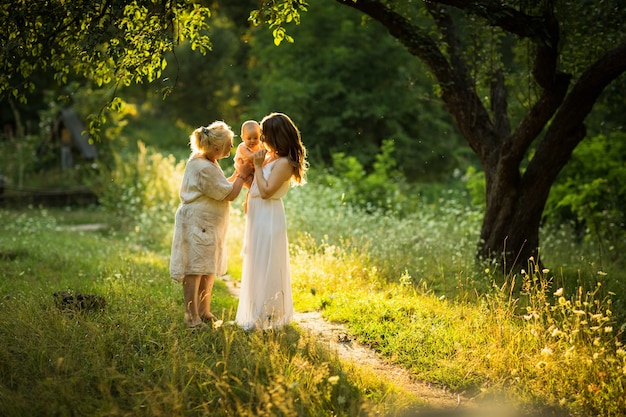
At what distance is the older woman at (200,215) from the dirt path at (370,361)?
1209 millimetres

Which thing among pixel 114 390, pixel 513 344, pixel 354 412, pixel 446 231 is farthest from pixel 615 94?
pixel 114 390

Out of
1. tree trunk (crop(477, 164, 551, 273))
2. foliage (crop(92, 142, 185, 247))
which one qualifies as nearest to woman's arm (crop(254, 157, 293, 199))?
tree trunk (crop(477, 164, 551, 273))

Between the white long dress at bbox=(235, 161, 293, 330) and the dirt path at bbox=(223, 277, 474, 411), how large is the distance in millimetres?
538

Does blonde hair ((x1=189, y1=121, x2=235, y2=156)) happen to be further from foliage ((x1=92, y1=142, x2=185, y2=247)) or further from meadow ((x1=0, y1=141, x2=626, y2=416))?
foliage ((x1=92, y1=142, x2=185, y2=247))

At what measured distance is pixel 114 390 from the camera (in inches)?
178

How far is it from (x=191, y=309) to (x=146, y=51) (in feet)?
7.66

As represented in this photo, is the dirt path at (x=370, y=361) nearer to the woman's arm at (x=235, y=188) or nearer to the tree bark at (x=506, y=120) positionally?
the woman's arm at (x=235, y=188)

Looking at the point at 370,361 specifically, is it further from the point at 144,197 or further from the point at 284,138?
the point at 144,197

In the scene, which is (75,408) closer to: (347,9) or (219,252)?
(219,252)

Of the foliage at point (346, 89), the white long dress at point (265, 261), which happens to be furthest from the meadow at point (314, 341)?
the foliage at point (346, 89)

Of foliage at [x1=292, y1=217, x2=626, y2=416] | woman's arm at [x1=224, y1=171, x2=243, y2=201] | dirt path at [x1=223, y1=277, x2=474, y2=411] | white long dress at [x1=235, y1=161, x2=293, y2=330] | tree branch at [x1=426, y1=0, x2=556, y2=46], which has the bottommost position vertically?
dirt path at [x1=223, y1=277, x2=474, y2=411]

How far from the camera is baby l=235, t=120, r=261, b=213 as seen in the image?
5.91 m

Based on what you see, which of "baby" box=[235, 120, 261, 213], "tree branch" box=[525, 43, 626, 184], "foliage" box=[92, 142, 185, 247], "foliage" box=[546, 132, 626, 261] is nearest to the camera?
"baby" box=[235, 120, 261, 213]

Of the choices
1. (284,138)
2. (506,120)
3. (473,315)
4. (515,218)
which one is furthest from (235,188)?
(506,120)
